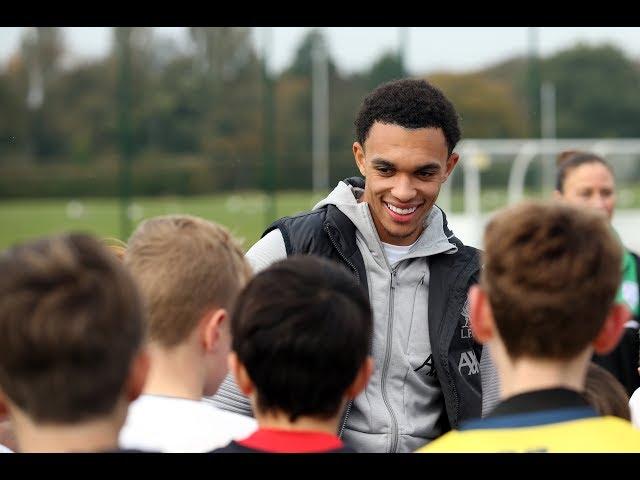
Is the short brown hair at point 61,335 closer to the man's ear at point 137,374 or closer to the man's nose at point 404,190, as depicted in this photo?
the man's ear at point 137,374

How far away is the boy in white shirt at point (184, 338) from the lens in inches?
92.5

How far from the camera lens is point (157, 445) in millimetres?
2320

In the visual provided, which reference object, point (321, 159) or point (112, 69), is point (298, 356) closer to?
point (321, 159)

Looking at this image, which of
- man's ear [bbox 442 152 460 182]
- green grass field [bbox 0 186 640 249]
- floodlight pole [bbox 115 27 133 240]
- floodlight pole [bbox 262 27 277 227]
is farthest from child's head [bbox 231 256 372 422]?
floodlight pole [bbox 262 27 277 227]

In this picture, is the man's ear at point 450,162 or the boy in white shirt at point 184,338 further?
the man's ear at point 450,162

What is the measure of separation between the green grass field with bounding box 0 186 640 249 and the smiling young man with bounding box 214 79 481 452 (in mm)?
11179

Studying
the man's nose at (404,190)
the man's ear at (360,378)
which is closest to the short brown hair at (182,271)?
the man's ear at (360,378)

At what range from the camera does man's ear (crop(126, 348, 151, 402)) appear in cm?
162

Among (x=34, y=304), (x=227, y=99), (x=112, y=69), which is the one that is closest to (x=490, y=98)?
(x=227, y=99)

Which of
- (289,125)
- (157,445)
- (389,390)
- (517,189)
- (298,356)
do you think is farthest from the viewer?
(289,125)

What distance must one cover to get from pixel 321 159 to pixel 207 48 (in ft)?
10.1

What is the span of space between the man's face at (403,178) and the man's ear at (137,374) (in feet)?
5.93

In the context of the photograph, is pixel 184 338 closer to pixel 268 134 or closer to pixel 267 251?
pixel 267 251
